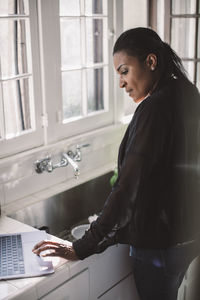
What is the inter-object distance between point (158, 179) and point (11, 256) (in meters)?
0.61

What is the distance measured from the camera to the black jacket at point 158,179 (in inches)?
51.4

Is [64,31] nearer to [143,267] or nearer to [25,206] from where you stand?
[25,206]

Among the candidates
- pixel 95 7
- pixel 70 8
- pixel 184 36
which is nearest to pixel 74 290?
pixel 70 8

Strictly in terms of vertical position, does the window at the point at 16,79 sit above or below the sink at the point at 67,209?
above

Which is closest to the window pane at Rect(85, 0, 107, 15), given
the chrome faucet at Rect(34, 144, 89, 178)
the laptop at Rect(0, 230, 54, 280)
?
the chrome faucet at Rect(34, 144, 89, 178)

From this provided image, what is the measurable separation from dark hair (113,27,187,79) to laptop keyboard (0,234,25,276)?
795 mm

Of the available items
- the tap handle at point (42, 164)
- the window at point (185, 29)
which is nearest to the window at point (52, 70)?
the tap handle at point (42, 164)

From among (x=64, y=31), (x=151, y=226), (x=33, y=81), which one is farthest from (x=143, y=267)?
(x=64, y=31)

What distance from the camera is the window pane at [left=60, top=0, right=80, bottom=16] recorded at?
2285 millimetres

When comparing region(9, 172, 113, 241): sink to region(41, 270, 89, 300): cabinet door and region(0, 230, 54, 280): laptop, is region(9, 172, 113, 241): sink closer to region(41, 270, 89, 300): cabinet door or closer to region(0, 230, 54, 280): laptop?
region(0, 230, 54, 280): laptop

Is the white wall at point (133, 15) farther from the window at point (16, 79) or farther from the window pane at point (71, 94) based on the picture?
the window at point (16, 79)

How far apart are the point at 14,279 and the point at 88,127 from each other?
1.25 m

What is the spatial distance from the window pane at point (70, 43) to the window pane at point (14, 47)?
0.90ft

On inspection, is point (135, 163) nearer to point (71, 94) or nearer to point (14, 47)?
point (14, 47)
